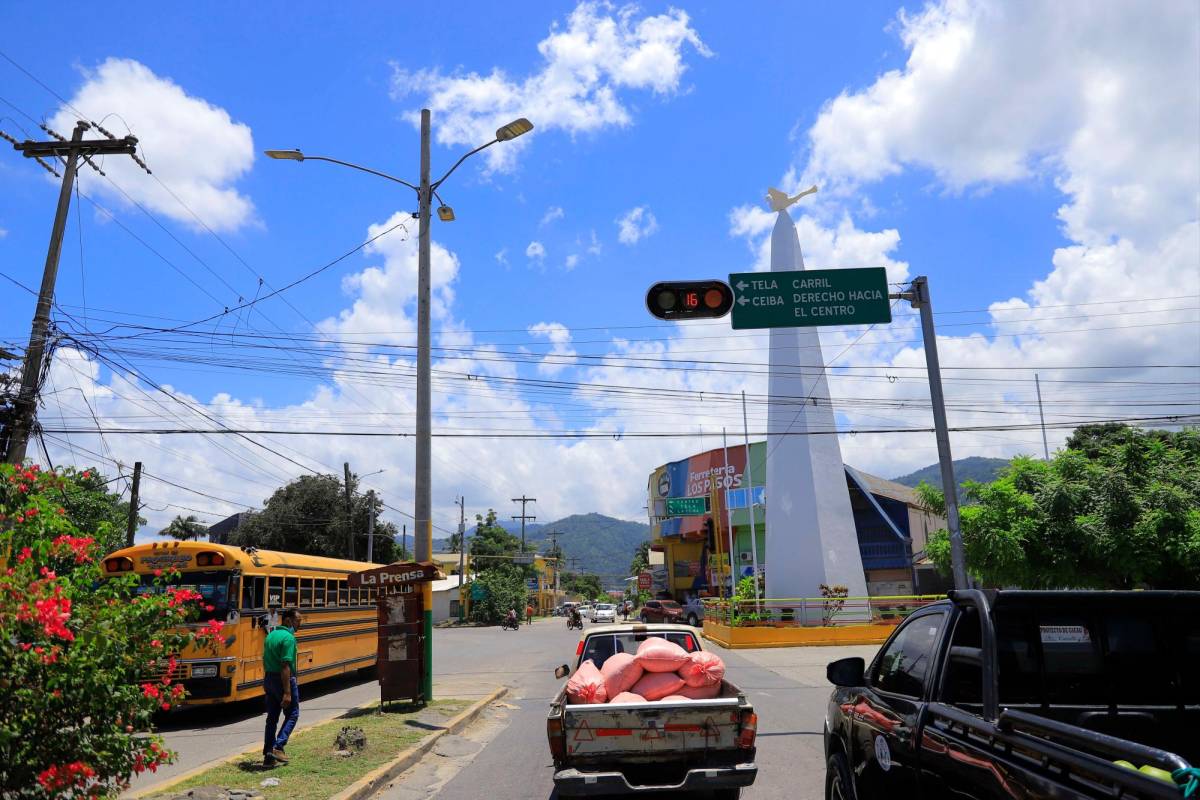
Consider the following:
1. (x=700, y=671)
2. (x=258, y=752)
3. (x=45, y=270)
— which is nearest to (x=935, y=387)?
(x=700, y=671)

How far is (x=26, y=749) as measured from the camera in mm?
4309

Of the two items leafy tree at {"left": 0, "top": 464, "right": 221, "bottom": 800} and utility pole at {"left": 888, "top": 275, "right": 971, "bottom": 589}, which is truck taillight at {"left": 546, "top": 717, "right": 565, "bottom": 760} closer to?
leafy tree at {"left": 0, "top": 464, "right": 221, "bottom": 800}

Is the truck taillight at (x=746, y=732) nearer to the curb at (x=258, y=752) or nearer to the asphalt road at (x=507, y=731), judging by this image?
the asphalt road at (x=507, y=731)

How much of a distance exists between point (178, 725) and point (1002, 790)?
14.0 meters

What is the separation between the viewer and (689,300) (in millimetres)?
12516

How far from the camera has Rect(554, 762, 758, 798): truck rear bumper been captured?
22.5 feet

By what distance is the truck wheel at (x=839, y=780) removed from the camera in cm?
525

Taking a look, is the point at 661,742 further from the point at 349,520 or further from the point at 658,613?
the point at 349,520

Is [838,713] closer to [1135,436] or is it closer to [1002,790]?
[1002,790]

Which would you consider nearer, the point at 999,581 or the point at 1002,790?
the point at 1002,790

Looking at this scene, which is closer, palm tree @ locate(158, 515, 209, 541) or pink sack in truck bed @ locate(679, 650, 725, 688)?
pink sack in truck bed @ locate(679, 650, 725, 688)

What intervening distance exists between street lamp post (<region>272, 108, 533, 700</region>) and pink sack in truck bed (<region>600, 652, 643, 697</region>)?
21.7 feet

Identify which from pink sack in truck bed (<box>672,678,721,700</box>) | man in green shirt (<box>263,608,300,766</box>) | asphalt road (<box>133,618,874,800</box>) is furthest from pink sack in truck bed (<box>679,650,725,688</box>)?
man in green shirt (<box>263,608,300,766</box>)

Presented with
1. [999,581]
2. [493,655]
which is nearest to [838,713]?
[999,581]
